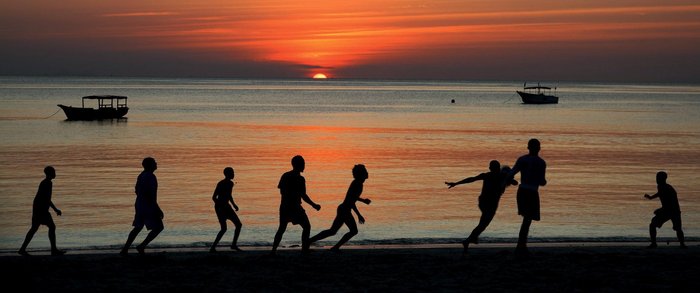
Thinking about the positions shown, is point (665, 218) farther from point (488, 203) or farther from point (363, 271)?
point (363, 271)

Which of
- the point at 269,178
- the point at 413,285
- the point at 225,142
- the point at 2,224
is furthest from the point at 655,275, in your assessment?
the point at 225,142

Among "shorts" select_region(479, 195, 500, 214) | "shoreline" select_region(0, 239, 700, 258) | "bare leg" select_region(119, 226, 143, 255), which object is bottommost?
"shoreline" select_region(0, 239, 700, 258)

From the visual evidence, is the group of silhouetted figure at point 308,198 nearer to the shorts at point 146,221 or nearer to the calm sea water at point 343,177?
the shorts at point 146,221

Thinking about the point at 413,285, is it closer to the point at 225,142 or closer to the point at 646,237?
the point at 646,237

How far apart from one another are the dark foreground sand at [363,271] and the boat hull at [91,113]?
66.3 meters

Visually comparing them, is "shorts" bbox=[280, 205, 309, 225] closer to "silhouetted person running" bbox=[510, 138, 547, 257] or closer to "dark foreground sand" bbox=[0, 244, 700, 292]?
"dark foreground sand" bbox=[0, 244, 700, 292]

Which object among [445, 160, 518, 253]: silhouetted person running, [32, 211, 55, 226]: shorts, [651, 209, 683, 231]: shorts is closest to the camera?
[445, 160, 518, 253]: silhouetted person running

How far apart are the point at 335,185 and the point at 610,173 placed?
35.0 ft

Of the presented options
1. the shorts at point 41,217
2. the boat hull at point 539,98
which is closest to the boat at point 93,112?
the shorts at point 41,217

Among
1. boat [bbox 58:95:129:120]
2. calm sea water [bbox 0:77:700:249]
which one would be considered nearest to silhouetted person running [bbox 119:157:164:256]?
calm sea water [bbox 0:77:700:249]

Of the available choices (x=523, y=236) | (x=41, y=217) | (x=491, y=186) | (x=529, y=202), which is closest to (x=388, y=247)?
(x=491, y=186)

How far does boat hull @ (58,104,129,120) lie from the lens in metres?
77.2

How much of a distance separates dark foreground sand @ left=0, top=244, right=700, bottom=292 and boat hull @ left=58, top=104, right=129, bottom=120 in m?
66.3

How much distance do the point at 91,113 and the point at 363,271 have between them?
6999 cm
